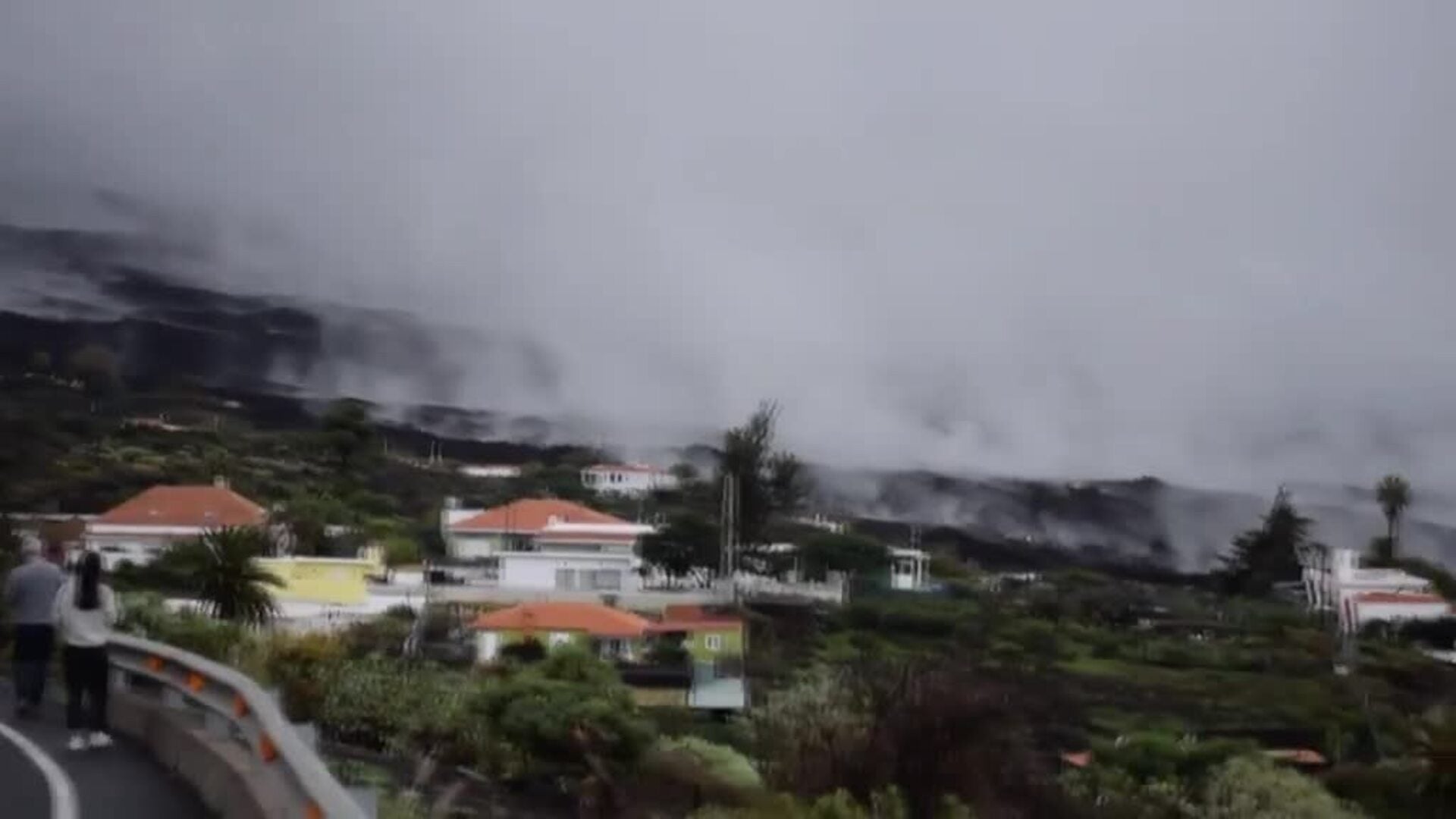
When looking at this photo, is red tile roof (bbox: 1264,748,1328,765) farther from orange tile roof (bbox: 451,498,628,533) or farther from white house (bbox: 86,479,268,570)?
orange tile roof (bbox: 451,498,628,533)

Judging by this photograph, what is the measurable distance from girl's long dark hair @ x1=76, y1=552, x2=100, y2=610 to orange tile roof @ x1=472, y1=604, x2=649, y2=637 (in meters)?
24.5

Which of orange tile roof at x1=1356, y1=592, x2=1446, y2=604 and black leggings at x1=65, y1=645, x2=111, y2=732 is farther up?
orange tile roof at x1=1356, y1=592, x2=1446, y2=604

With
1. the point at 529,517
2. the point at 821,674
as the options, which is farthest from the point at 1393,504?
the point at 821,674

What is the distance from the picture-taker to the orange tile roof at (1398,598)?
54188mm

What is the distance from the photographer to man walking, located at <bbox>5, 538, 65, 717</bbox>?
11.6 metres

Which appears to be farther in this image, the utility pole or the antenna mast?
the antenna mast

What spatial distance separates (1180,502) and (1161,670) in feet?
140

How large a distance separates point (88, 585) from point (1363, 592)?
5318 centimetres

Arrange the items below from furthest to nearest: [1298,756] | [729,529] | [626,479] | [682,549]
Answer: [626,479]
[729,529]
[682,549]
[1298,756]

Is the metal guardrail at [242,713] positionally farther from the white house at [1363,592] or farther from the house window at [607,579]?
the white house at [1363,592]

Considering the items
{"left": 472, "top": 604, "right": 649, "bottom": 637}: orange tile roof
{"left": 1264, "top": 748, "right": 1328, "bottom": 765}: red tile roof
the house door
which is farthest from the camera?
{"left": 472, "top": 604, "right": 649, "bottom": 637}: orange tile roof

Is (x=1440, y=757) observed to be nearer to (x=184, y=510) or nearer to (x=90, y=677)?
(x=90, y=677)

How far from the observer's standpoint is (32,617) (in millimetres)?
11586

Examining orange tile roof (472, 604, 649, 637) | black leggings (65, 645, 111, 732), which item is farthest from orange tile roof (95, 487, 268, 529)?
black leggings (65, 645, 111, 732)
